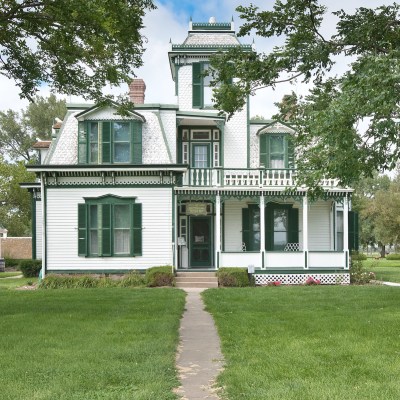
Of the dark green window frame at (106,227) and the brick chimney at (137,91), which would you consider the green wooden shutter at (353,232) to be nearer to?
the dark green window frame at (106,227)

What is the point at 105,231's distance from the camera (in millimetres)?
24141

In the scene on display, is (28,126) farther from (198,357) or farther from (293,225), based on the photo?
(198,357)

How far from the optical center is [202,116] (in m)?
25.7

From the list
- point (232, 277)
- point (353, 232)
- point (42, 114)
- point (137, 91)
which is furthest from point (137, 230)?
point (42, 114)

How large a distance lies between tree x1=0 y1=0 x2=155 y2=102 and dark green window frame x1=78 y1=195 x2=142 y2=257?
806 centimetres

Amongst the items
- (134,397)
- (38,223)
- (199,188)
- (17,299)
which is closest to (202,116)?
(199,188)

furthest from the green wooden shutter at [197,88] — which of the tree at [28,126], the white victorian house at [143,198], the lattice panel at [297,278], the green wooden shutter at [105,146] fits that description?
the tree at [28,126]

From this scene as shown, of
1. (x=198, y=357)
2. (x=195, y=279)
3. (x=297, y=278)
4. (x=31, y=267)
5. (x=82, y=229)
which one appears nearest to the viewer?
(x=198, y=357)

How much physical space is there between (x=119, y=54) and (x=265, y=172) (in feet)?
37.0

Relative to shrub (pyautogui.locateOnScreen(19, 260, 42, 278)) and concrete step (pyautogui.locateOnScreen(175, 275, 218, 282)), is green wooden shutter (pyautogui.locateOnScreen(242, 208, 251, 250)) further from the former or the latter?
shrub (pyautogui.locateOnScreen(19, 260, 42, 278))

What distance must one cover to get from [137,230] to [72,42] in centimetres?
1085

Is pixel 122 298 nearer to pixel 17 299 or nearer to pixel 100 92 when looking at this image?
pixel 17 299

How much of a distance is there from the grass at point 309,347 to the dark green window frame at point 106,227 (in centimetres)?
763

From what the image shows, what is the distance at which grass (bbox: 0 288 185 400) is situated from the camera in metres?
7.03
